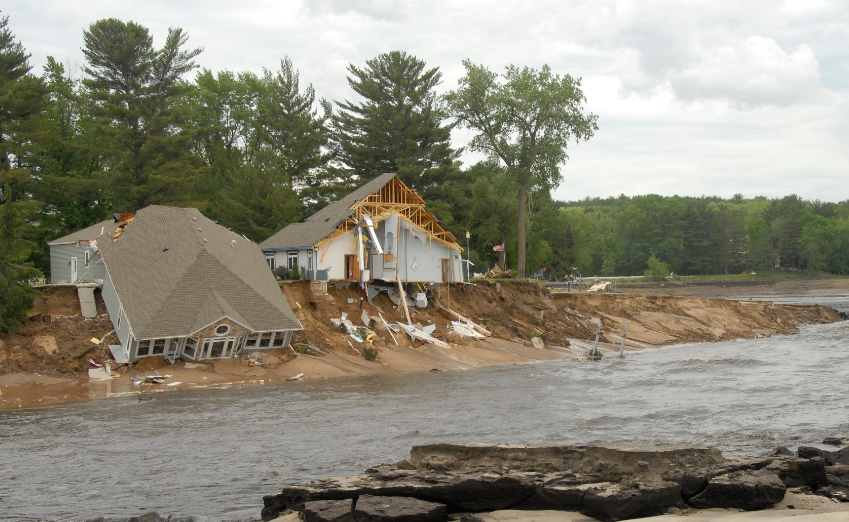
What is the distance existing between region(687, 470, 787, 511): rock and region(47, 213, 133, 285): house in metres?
31.1

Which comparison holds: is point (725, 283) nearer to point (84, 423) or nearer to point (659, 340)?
point (659, 340)

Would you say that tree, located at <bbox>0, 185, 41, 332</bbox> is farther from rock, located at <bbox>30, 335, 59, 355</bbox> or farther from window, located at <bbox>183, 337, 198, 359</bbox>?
window, located at <bbox>183, 337, 198, 359</bbox>

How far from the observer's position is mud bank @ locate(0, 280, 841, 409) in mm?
29109

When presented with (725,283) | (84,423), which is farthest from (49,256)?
(725,283)

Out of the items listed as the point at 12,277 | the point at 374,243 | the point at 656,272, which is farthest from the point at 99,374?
the point at 656,272

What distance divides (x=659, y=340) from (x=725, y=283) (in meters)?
75.5

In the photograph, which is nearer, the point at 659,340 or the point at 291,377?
the point at 291,377

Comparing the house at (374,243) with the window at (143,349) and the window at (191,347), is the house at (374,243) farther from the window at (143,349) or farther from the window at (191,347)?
the window at (143,349)

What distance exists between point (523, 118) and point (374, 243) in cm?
2081

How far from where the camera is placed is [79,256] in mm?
39000

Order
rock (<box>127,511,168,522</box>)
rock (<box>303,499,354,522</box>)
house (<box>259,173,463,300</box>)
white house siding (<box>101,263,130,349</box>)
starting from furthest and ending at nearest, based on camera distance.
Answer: house (<box>259,173,463,300</box>)
white house siding (<box>101,263,130,349</box>)
rock (<box>127,511,168,522</box>)
rock (<box>303,499,354,522</box>)

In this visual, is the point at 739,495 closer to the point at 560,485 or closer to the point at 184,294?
the point at 560,485

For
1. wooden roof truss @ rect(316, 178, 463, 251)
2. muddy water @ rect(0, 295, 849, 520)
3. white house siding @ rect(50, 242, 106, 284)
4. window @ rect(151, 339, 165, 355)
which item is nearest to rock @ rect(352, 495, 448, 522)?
muddy water @ rect(0, 295, 849, 520)

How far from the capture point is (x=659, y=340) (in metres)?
51.6
